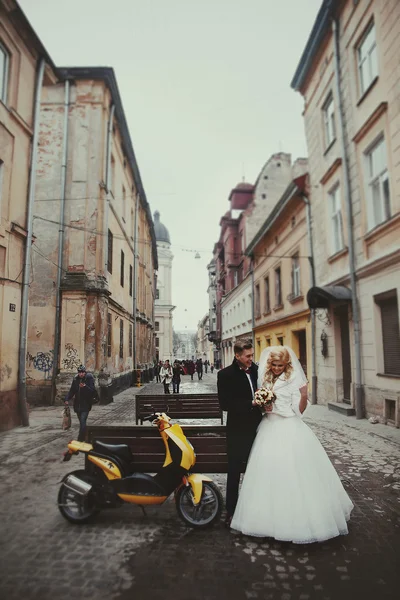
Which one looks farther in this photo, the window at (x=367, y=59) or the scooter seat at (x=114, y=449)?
the window at (x=367, y=59)

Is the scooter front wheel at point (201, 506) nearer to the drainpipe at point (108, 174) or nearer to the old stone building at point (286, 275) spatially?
the old stone building at point (286, 275)

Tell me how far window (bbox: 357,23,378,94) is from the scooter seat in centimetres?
1105

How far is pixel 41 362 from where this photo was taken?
14.5 meters

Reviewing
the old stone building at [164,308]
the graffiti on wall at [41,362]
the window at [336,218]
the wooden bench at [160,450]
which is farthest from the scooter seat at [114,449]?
the old stone building at [164,308]

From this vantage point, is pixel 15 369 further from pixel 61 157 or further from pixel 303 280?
pixel 303 280

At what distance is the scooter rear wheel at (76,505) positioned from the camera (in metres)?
4.06

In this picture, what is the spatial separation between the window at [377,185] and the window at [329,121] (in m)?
2.86

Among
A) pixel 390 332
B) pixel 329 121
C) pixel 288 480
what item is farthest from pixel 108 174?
pixel 288 480

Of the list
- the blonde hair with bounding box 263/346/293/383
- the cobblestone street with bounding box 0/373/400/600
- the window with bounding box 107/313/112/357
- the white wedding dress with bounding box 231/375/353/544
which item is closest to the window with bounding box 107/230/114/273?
the window with bounding box 107/313/112/357

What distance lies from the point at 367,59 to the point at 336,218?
4.57m

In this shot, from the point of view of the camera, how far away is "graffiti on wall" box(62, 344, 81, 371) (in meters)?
14.5

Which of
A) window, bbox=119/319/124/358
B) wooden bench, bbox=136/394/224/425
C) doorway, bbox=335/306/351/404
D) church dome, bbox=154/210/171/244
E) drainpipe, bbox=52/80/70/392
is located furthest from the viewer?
church dome, bbox=154/210/171/244

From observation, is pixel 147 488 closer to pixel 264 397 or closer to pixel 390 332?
pixel 264 397

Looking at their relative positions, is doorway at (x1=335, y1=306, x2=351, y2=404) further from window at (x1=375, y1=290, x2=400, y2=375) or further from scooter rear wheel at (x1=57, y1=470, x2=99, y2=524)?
scooter rear wheel at (x1=57, y1=470, x2=99, y2=524)
